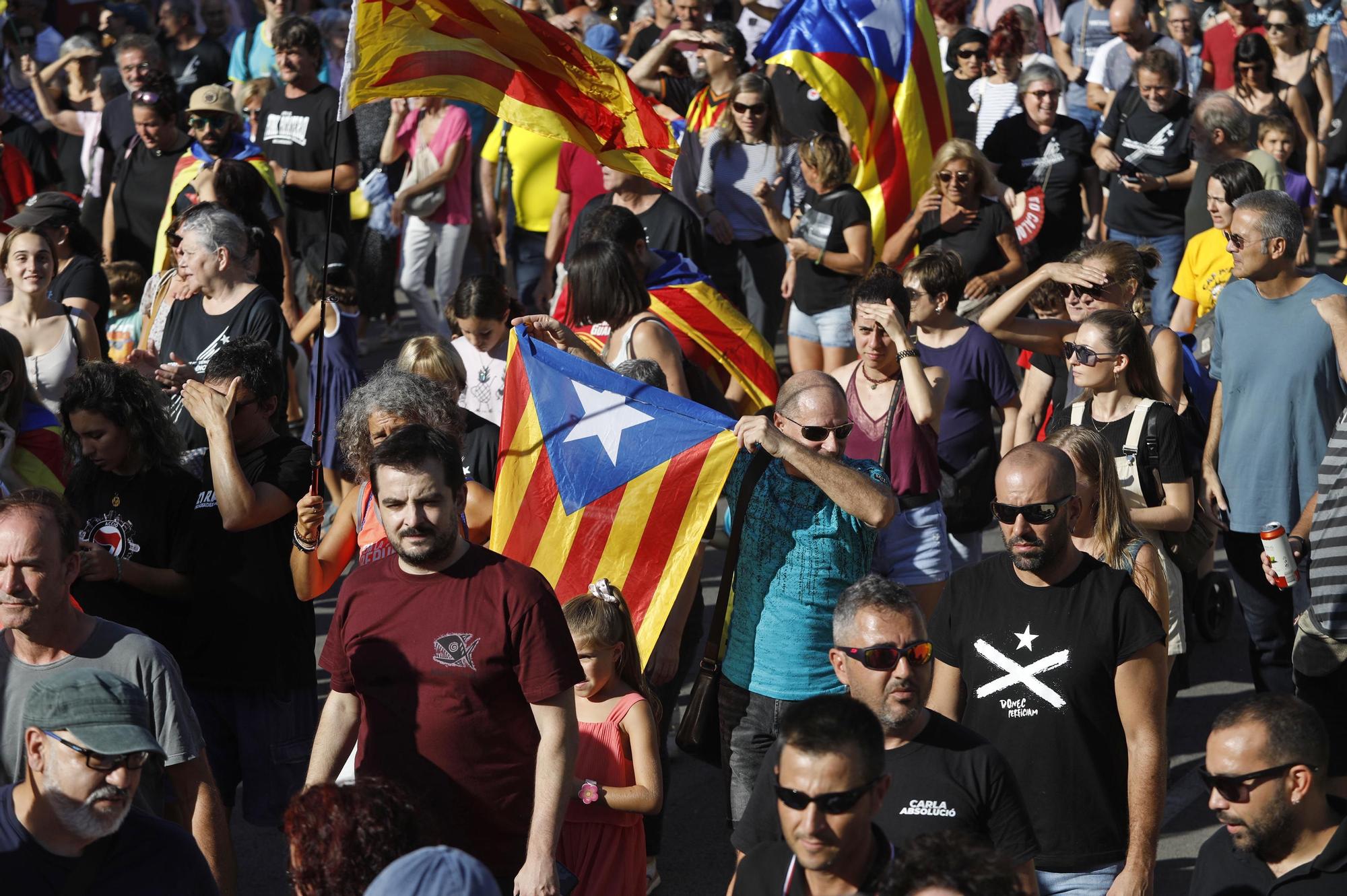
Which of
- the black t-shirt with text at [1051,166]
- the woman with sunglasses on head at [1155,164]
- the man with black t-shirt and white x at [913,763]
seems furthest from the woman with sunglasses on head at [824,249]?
the man with black t-shirt and white x at [913,763]

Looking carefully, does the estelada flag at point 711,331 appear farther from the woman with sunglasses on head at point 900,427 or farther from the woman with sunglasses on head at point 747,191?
the woman with sunglasses on head at point 747,191

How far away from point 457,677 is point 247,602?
153cm

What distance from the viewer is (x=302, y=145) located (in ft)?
33.7

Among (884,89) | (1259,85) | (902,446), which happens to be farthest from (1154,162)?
(902,446)

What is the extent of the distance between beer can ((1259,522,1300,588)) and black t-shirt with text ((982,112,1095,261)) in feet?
15.7

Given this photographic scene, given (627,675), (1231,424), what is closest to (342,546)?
(627,675)

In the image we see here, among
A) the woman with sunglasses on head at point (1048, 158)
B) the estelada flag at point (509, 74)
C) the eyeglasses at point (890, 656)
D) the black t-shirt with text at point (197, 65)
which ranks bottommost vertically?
the black t-shirt with text at point (197, 65)

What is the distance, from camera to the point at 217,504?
17.0 feet

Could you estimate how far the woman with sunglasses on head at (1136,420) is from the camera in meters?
5.71

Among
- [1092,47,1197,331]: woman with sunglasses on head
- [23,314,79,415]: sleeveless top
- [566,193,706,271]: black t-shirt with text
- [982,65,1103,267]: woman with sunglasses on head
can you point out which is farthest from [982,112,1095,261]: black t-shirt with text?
[23,314,79,415]: sleeveless top

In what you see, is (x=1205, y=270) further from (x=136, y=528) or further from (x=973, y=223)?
(x=136, y=528)

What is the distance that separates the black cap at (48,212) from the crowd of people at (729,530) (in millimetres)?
21

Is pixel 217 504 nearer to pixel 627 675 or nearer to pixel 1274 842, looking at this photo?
pixel 627 675

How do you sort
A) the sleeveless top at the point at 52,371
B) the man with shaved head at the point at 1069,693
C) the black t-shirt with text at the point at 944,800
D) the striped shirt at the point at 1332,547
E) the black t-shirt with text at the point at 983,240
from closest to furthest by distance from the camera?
the black t-shirt with text at the point at 944,800 → the man with shaved head at the point at 1069,693 → the striped shirt at the point at 1332,547 → the sleeveless top at the point at 52,371 → the black t-shirt with text at the point at 983,240
